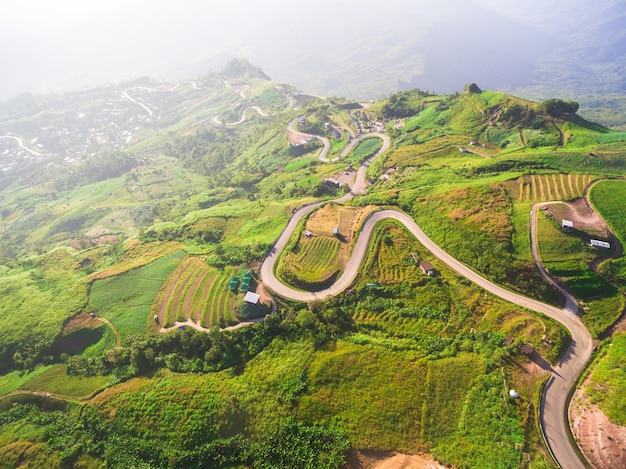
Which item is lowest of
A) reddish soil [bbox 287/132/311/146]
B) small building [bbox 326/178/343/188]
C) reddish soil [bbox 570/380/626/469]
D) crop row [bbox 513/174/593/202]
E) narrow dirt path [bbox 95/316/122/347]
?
reddish soil [bbox 570/380/626/469]

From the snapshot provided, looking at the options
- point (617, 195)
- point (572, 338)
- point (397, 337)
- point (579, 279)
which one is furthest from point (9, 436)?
point (617, 195)

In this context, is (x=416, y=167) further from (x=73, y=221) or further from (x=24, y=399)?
(x=73, y=221)

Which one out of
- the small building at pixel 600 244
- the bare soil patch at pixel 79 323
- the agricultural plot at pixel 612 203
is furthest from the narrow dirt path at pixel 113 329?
the agricultural plot at pixel 612 203

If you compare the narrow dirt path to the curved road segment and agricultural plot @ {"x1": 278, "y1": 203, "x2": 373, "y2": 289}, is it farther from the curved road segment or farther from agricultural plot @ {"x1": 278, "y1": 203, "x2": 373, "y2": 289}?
agricultural plot @ {"x1": 278, "y1": 203, "x2": 373, "y2": 289}

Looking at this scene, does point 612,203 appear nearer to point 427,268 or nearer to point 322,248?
point 427,268

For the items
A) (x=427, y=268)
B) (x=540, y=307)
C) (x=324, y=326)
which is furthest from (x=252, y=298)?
(x=540, y=307)

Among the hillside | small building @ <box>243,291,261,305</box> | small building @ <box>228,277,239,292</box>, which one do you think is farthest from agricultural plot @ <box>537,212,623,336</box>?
small building @ <box>228,277,239,292</box>

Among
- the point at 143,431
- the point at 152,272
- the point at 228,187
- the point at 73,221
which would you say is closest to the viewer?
the point at 143,431
